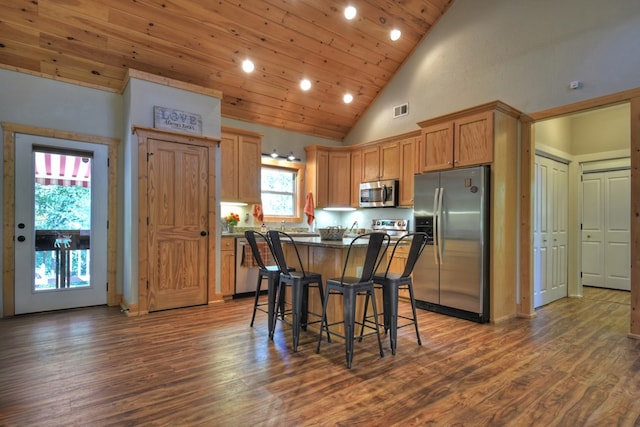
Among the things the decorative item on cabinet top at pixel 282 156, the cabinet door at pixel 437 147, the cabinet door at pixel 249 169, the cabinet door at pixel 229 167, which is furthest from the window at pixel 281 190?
the cabinet door at pixel 437 147

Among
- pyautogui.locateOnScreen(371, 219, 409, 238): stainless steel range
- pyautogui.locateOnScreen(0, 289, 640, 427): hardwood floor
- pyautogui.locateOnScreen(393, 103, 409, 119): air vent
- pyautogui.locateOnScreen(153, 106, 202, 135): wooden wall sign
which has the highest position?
pyautogui.locateOnScreen(393, 103, 409, 119): air vent

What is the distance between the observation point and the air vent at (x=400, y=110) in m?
5.75

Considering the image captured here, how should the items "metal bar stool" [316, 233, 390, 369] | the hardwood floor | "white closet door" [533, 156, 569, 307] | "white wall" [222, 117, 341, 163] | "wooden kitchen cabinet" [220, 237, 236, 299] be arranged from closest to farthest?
the hardwood floor < "metal bar stool" [316, 233, 390, 369] < "white closet door" [533, 156, 569, 307] < "wooden kitchen cabinet" [220, 237, 236, 299] < "white wall" [222, 117, 341, 163]

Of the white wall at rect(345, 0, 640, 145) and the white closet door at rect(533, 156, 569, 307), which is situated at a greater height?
the white wall at rect(345, 0, 640, 145)

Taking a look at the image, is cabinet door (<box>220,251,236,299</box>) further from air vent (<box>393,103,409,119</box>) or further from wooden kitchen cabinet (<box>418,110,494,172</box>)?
air vent (<box>393,103,409,119</box>)

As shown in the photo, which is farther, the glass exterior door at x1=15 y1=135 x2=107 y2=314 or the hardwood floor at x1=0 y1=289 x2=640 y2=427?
the glass exterior door at x1=15 y1=135 x2=107 y2=314

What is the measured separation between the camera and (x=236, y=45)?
4.53m

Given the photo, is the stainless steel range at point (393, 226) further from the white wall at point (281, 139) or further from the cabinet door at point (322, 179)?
the white wall at point (281, 139)

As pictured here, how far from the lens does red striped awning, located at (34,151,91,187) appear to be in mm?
4129

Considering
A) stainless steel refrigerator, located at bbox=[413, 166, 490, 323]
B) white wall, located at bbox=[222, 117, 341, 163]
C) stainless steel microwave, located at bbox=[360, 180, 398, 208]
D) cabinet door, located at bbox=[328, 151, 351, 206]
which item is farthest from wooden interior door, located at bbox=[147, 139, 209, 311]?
stainless steel refrigerator, located at bbox=[413, 166, 490, 323]

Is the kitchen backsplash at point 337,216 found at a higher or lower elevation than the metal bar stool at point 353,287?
higher

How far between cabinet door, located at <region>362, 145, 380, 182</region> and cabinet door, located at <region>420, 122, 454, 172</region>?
53.7 inches

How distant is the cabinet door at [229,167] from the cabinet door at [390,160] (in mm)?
2313

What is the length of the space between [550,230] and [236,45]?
4.80 metres
